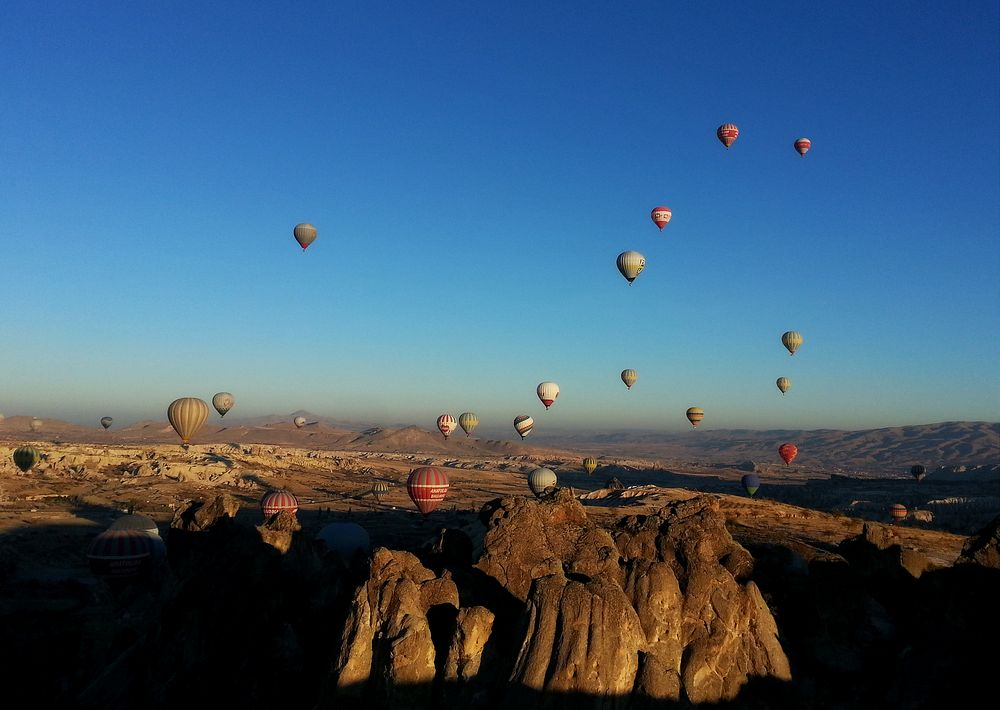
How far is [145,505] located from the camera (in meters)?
78.1

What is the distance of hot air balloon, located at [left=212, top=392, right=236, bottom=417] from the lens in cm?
9390

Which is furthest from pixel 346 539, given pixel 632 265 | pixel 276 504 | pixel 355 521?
pixel 632 265

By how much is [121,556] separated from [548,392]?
5498 centimetres

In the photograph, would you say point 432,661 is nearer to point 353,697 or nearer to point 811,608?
point 353,697

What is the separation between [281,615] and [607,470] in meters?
172

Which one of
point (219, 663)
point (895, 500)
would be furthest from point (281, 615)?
point (895, 500)

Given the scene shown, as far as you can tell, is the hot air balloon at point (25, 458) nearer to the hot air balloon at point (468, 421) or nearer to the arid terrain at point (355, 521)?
the arid terrain at point (355, 521)

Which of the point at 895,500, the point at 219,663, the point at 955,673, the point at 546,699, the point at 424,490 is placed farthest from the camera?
the point at 895,500

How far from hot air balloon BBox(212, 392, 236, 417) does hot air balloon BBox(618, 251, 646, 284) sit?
193 feet

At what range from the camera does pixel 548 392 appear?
84.4 metres

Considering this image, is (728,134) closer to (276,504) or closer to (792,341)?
(792,341)

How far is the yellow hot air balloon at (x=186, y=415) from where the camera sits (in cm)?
6500

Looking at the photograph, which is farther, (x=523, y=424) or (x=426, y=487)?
(x=523, y=424)

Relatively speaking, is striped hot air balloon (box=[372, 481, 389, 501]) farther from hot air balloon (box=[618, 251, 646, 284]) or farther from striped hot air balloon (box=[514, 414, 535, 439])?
hot air balloon (box=[618, 251, 646, 284])
